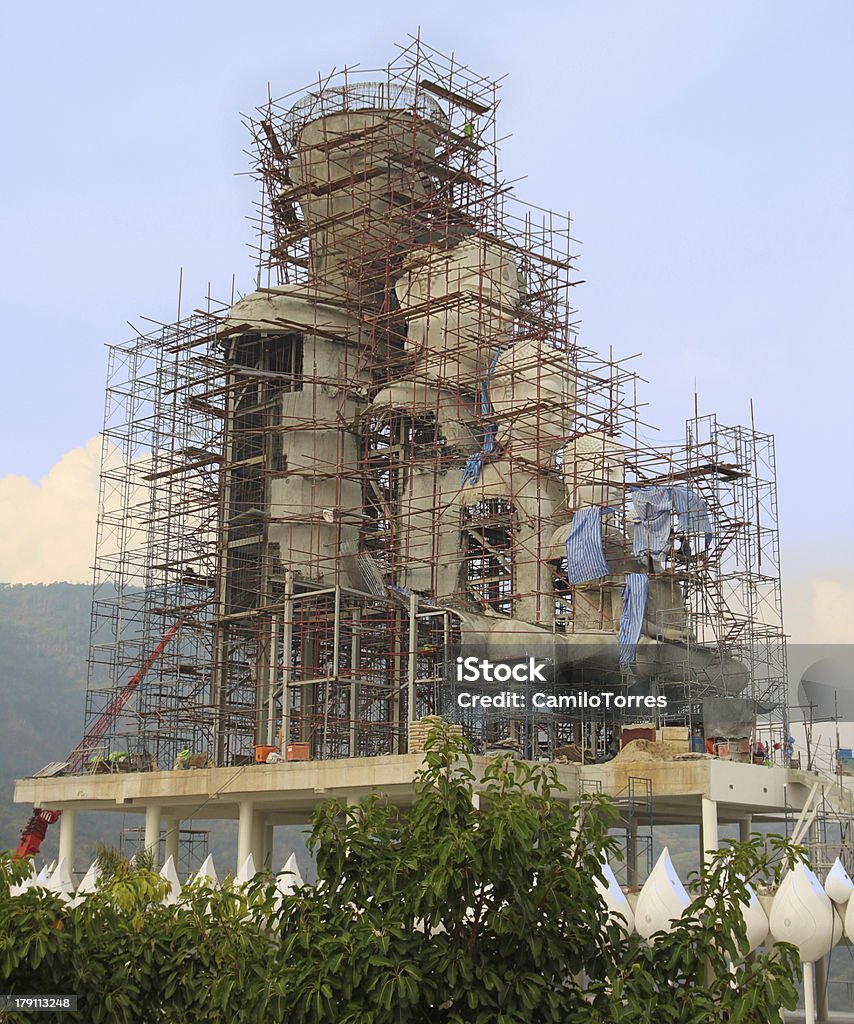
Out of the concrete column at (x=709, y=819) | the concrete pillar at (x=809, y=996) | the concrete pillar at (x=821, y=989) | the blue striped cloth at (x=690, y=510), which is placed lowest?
the concrete pillar at (x=821, y=989)

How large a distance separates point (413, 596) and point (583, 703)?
5.56 m

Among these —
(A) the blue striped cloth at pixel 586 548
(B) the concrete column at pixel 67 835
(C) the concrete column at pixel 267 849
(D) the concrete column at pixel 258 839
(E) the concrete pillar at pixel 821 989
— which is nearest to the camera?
(E) the concrete pillar at pixel 821 989

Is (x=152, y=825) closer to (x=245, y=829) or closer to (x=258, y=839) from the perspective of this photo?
(x=258, y=839)

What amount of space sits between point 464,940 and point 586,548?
26.2 m

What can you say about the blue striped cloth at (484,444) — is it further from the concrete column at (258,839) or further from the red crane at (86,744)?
the concrete column at (258,839)

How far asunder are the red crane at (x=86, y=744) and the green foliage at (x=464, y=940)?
3006cm

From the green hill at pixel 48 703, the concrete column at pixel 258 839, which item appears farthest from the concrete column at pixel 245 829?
the green hill at pixel 48 703

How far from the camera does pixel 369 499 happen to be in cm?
5062

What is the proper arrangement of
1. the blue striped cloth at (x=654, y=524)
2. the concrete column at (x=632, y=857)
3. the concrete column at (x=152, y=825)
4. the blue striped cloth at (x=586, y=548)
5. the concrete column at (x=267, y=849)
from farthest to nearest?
the concrete column at (x=267, y=849) → the concrete column at (x=152, y=825) → the blue striped cloth at (x=654, y=524) → the blue striped cloth at (x=586, y=548) → the concrete column at (x=632, y=857)

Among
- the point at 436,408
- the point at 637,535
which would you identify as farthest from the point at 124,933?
the point at 436,408

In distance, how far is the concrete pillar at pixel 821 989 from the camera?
4016cm

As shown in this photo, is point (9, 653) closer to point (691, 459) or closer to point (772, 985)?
point (691, 459)

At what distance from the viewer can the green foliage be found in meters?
17.0

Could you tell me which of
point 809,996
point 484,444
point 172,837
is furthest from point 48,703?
point 809,996
